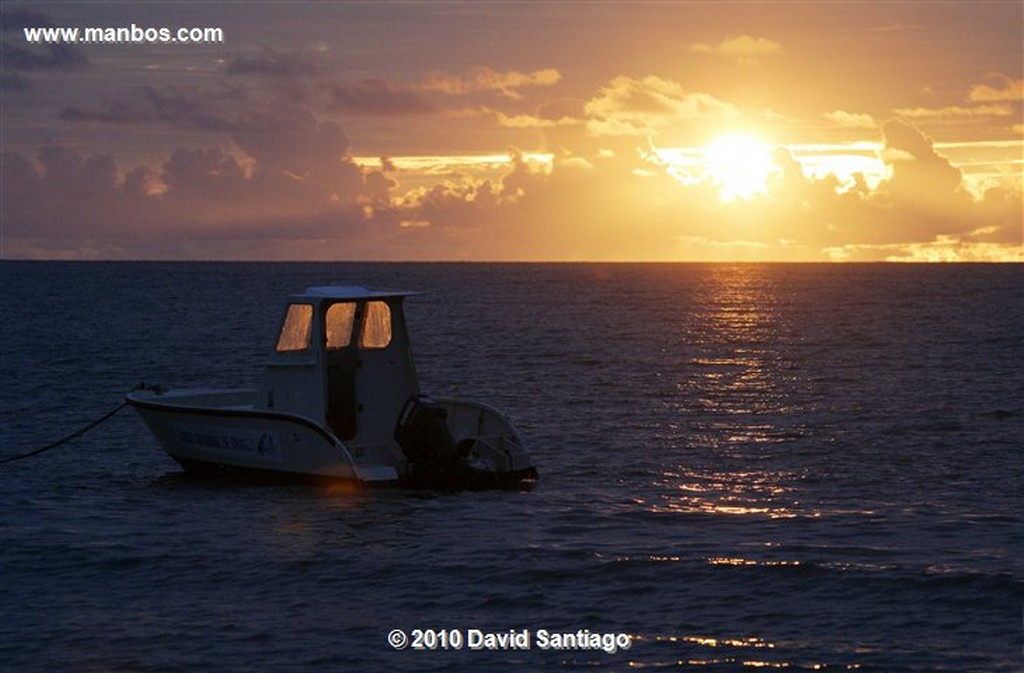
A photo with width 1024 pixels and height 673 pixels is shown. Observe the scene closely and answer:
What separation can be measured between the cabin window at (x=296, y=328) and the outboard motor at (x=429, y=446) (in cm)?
221

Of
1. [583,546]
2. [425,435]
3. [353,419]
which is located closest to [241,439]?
[353,419]

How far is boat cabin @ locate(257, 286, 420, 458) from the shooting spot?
26641 millimetres

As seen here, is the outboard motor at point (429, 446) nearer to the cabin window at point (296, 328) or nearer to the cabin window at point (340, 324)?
the cabin window at point (340, 324)

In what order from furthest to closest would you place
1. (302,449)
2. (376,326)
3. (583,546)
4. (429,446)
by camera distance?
(376,326) → (429,446) → (302,449) → (583,546)

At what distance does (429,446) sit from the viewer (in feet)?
86.9

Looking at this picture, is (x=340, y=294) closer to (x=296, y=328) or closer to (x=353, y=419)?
(x=296, y=328)

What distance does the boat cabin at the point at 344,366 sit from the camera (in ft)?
87.4

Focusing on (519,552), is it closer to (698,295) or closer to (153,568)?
(153,568)

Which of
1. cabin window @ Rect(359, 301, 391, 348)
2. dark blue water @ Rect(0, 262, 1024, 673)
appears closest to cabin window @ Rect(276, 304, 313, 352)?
cabin window @ Rect(359, 301, 391, 348)

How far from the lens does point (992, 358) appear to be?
65688 millimetres

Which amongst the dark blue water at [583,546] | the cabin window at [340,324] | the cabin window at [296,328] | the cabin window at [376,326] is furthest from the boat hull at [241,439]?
the cabin window at [376,326]

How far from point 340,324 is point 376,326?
680 millimetres

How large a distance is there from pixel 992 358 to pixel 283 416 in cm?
4689

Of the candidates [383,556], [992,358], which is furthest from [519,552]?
[992,358]
